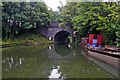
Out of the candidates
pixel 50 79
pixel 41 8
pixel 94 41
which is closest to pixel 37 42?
pixel 41 8

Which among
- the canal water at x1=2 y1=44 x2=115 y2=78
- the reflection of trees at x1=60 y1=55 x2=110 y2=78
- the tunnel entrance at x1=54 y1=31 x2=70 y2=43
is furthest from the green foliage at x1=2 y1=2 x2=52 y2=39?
the reflection of trees at x1=60 y1=55 x2=110 y2=78

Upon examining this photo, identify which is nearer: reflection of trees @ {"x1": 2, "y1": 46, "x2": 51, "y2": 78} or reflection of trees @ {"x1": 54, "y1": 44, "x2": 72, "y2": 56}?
reflection of trees @ {"x1": 2, "y1": 46, "x2": 51, "y2": 78}

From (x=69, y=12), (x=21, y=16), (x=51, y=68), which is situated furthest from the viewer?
(x=69, y=12)

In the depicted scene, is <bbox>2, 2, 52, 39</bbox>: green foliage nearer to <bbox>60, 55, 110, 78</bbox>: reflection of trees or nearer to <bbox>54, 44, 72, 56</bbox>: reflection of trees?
<bbox>54, 44, 72, 56</bbox>: reflection of trees

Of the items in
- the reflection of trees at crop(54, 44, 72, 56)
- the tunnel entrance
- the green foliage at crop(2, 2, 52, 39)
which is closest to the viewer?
the reflection of trees at crop(54, 44, 72, 56)

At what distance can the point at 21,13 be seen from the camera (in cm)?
2208

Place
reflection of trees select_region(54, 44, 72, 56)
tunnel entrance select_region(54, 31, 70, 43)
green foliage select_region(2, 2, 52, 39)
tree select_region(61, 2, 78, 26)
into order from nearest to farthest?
reflection of trees select_region(54, 44, 72, 56) < green foliage select_region(2, 2, 52, 39) < tree select_region(61, 2, 78, 26) < tunnel entrance select_region(54, 31, 70, 43)

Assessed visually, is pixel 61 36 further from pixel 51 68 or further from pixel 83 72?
pixel 83 72

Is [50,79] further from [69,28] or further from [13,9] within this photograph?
[69,28]

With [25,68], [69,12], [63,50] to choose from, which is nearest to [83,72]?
[25,68]

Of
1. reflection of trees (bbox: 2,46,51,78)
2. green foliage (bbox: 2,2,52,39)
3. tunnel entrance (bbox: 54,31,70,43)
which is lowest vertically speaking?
reflection of trees (bbox: 2,46,51,78)

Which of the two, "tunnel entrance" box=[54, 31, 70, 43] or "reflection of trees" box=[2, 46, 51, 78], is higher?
"tunnel entrance" box=[54, 31, 70, 43]

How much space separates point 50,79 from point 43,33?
25.0 m

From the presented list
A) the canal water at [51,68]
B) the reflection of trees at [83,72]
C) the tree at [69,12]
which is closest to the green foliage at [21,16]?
the tree at [69,12]
